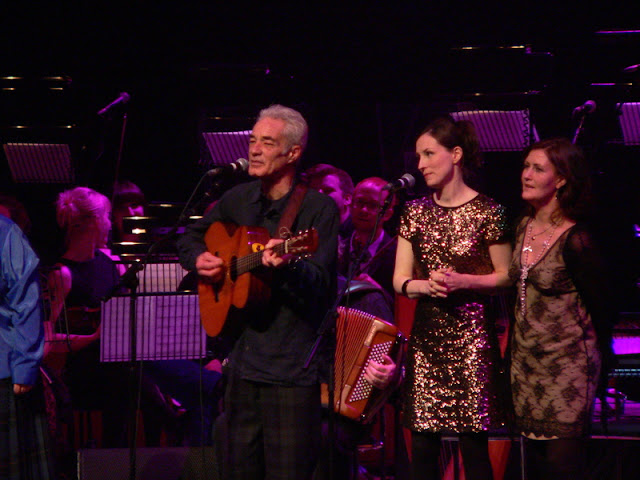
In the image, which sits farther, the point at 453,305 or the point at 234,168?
the point at 234,168

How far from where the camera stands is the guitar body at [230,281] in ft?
11.0

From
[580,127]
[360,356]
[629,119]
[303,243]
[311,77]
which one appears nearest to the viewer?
[303,243]

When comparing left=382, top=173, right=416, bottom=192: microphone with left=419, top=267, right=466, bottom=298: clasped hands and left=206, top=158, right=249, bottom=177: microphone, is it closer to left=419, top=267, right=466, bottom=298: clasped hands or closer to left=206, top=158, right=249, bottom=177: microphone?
left=419, top=267, right=466, bottom=298: clasped hands

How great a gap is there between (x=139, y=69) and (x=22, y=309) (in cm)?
410

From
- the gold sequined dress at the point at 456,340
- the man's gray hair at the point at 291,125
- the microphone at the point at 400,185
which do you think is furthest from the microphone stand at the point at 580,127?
the man's gray hair at the point at 291,125

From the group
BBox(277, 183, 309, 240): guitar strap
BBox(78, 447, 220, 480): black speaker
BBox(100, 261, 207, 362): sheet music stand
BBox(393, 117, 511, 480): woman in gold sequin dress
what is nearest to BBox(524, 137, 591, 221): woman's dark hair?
BBox(393, 117, 511, 480): woman in gold sequin dress

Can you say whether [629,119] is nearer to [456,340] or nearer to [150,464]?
[456,340]

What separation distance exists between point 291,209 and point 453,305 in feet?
3.17

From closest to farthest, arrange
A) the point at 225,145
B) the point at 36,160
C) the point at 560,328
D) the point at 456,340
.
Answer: the point at 560,328 → the point at 456,340 → the point at 225,145 → the point at 36,160

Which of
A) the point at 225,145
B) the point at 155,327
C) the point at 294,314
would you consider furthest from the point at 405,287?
the point at 225,145

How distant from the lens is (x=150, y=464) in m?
4.88

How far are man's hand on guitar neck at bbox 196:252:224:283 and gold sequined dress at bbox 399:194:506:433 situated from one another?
1.04m

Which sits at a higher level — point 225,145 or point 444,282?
point 225,145

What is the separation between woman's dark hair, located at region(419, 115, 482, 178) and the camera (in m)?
3.94
